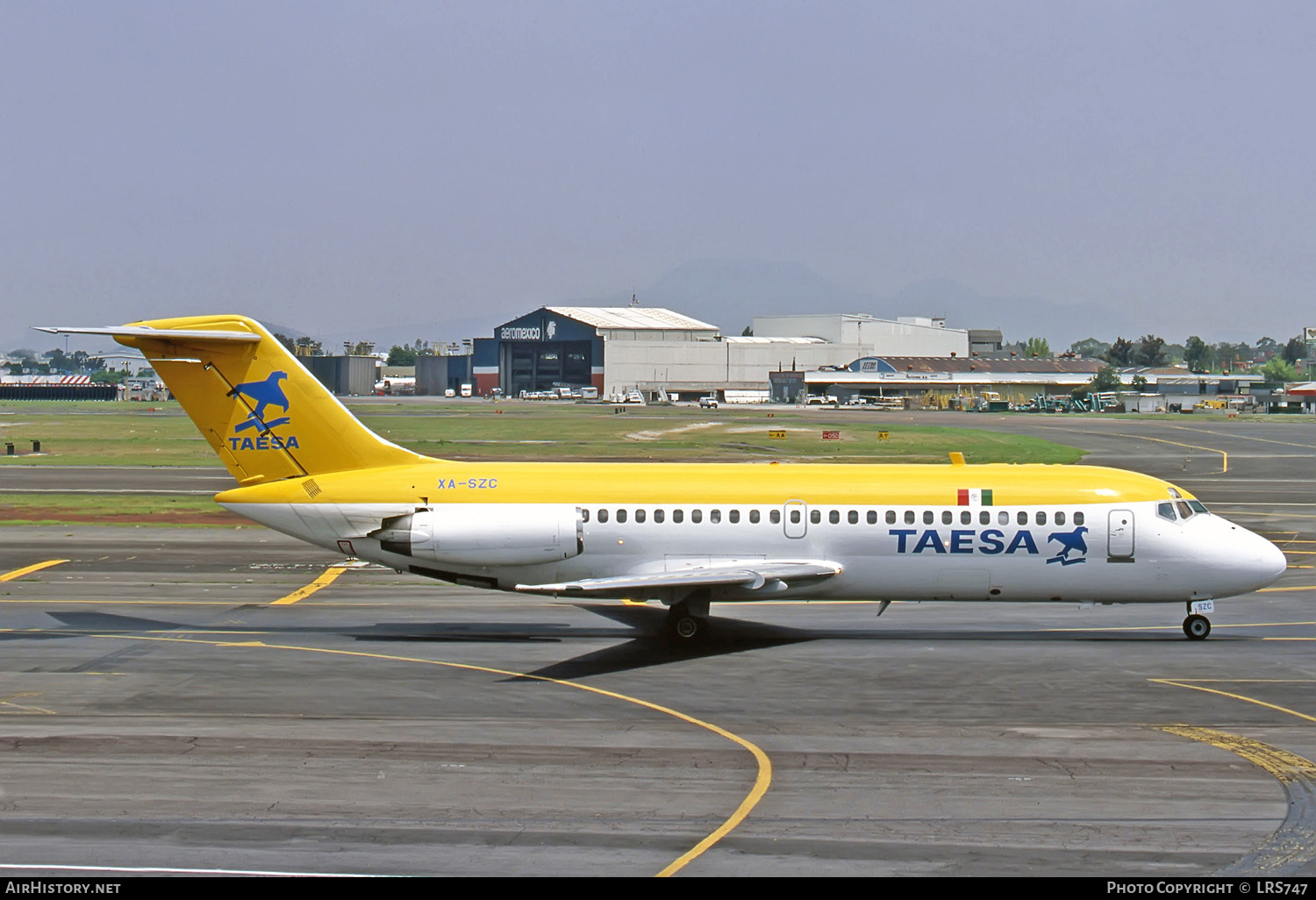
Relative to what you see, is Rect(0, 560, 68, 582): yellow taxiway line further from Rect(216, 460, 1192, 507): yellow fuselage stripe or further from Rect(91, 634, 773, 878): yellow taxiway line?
Rect(216, 460, 1192, 507): yellow fuselage stripe

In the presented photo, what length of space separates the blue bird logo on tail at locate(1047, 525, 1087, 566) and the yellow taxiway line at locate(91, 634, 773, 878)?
10120 millimetres

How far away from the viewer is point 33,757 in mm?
18766

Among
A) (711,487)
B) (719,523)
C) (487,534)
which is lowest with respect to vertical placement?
(487,534)

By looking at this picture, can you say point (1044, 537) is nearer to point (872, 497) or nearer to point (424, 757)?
point (872, 497)

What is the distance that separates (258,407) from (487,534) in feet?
19.8

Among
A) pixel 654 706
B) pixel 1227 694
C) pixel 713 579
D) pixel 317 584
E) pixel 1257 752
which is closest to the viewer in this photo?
pixel 1257 752

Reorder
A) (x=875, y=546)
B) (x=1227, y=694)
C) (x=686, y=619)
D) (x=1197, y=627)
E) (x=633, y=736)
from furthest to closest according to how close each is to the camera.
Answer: (x=1197, y=627), (x=686, y=619), (x=875, y=546), (x=1227, y=694), (x=633, y=736)

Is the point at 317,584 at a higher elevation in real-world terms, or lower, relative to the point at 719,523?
lower

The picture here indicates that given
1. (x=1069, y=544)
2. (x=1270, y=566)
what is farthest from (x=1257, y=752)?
(x=1270, y=566)

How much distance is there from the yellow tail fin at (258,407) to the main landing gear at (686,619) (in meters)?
7.14

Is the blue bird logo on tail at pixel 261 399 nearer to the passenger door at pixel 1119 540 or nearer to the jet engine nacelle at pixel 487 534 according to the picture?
the jet engine nacelle at pixel 487 534

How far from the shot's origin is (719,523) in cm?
2742

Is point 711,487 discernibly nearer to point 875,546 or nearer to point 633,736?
point 875,546
